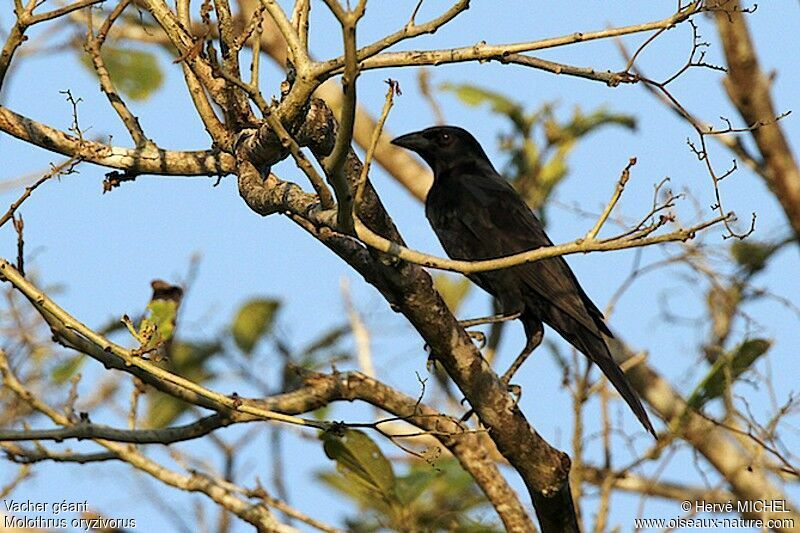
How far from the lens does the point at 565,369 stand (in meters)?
5.59

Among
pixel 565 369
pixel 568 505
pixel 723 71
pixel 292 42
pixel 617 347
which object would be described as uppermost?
pixel 617 347

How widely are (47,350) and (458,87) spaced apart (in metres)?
2.77

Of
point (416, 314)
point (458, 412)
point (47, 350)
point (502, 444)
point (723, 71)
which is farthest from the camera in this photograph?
point (458, 412)

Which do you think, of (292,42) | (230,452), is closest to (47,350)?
(230,452)

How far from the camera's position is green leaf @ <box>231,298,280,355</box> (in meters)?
6.24

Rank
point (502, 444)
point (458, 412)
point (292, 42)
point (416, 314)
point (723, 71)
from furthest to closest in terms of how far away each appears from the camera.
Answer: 1. point (458, 412)
2. point (502, 444)
3. point (416, 314)
4. point (723, 71)
5. point (292, 42)

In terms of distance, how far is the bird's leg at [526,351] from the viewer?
4679 mm

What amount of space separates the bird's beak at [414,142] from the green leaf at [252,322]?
3.40 feet

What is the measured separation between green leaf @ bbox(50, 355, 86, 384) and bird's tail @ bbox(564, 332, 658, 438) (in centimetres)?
204

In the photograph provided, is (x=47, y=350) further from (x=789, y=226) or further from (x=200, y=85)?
(x=789, y=226)

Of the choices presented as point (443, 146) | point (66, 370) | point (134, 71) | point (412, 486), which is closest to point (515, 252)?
point (443, 146)

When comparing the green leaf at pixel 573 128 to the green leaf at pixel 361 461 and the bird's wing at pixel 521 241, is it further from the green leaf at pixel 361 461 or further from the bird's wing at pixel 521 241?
the green leaf at pixel 361 461

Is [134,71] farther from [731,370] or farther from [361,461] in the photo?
[731,370]

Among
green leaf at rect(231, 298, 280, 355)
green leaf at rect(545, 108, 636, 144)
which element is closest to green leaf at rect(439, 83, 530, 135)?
green leaf at rect(545, 108, 636, 144)
